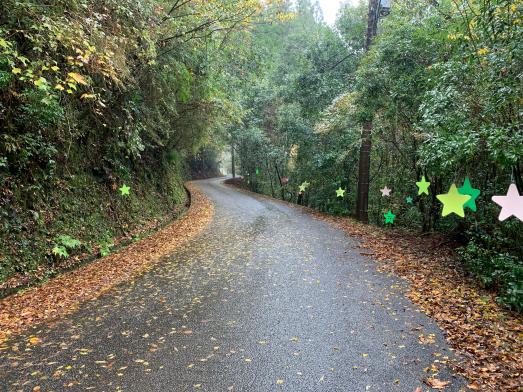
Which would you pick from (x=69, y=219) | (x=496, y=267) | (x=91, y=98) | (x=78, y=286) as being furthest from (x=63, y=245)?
(x=496, y=267)

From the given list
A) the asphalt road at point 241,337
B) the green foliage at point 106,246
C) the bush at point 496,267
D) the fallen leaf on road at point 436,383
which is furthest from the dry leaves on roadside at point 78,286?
the bush at point 496,267

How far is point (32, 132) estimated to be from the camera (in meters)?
7.27

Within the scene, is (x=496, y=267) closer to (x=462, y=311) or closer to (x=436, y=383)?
(x=462, y=311)

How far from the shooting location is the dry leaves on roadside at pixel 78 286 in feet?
17.3

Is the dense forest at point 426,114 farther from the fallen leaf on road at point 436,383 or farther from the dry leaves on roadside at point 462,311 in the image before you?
the fallen leaf on road at point 436,383

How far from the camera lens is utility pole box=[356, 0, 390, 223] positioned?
11891 millimetres

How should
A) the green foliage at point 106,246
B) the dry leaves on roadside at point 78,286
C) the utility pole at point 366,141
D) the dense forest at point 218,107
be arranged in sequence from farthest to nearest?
the utility pole at point 366,141, the green foliage at point 106,246, the dense forest at point 218,107, the dry leaves on roadside at point 78,286

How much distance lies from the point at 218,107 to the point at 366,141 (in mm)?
5931

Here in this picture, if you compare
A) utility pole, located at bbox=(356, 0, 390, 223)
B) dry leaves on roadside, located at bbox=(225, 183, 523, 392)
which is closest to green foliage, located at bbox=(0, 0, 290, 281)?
utility pole, located at bbox=(356, 0, 390, 223)

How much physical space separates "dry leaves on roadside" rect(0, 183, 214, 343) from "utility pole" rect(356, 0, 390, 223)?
6.38m

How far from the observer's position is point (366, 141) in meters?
12.2

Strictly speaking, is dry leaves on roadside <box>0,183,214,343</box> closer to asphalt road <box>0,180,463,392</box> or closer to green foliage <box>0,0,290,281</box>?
asphalt road <box>0,180,463,392</box>

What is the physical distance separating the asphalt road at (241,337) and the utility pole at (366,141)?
577 centimetres

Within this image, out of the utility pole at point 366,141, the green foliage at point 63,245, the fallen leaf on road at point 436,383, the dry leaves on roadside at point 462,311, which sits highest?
the utility pole at point 366,141
